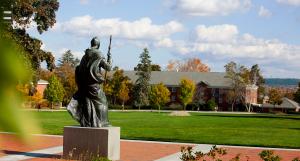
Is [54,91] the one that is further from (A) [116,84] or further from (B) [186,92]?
(B) [186,92]

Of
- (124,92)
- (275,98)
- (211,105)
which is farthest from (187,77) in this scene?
(275,98)

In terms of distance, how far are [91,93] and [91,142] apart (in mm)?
1420

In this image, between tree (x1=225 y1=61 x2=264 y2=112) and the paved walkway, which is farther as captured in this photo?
tree (x1=225 y1=61 x2=264 y2=112)

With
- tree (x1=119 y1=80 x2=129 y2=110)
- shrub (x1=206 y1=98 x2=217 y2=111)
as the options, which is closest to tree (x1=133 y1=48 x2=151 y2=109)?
tree (x1=119 y1=80 x2=129 y2=110)

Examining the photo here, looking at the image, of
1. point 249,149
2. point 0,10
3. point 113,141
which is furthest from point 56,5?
point 0,10

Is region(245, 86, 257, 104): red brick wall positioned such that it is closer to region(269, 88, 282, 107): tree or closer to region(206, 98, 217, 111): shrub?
region(269, 88, 282, 107): tree

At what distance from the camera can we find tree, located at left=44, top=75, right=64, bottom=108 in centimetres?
7362

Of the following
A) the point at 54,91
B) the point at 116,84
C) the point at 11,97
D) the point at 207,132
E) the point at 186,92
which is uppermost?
the point at 116,84

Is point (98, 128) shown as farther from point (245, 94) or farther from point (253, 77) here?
point (253, 77)

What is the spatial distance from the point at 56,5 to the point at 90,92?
24.6 m

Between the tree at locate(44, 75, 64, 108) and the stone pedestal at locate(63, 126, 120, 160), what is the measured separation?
5990 centimetres

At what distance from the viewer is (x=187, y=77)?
9969 cm

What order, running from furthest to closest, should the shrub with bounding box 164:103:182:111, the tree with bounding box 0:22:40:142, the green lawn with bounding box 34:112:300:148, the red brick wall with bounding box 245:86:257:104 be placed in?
the red brick wall with bounding box 245:86:257:104 → the shrub with bounding box 164:103:182:111 → the green lawn with bounding box 34:112:300:148 → the tree with bounding box 0:22:40:142

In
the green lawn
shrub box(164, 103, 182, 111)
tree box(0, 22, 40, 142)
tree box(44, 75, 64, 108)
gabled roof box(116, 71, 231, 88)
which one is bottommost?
the green lawn
